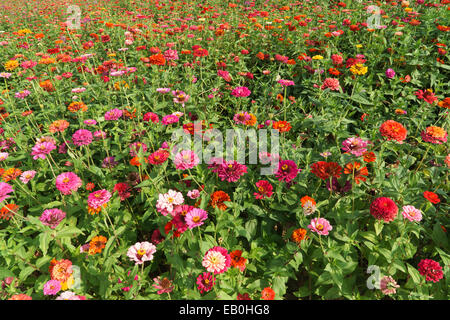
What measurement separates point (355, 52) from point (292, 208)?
10.5 ft

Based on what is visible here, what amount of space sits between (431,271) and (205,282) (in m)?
1.42

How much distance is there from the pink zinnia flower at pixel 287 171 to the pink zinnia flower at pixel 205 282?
0.83 meters

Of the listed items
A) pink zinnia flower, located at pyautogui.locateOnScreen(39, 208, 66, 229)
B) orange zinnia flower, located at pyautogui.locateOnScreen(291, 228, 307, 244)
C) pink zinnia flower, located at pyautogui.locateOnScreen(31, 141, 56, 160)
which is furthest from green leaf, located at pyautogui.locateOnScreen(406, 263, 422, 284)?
pink zinnia flower, located at pyautogui.locateOnScreen(31, 141, 56, 160)

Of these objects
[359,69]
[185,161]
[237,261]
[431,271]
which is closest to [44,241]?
[185,161]

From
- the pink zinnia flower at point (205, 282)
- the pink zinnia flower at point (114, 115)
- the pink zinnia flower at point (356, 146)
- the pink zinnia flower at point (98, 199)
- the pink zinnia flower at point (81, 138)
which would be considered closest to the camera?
the pink zinnia flower at point (205, 282)

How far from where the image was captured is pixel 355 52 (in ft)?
13.1

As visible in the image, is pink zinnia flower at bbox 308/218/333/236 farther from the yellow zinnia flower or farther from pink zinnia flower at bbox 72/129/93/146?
pink zinnia flower at bbox 72/129/93/146

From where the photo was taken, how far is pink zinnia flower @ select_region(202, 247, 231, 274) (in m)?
1.55

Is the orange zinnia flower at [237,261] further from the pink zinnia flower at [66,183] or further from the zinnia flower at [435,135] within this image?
the zinnia flower at [435,135]

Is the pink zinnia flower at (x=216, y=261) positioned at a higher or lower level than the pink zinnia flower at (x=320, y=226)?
lower

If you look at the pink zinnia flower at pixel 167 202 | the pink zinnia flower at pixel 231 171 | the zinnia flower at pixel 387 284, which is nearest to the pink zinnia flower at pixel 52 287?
the pink zinnia flower at pixel 167 202

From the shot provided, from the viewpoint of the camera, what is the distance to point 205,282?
65.1 inches

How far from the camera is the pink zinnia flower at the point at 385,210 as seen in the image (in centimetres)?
160

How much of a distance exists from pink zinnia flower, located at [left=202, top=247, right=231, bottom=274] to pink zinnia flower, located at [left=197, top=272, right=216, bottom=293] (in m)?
0.10
